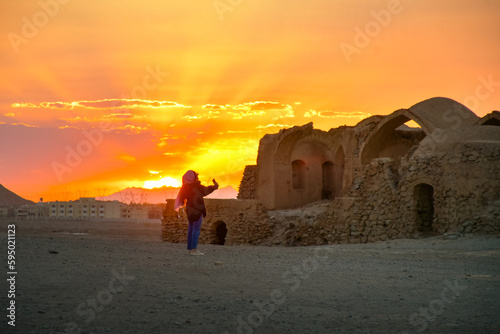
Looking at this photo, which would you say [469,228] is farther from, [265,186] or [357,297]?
[265,186]

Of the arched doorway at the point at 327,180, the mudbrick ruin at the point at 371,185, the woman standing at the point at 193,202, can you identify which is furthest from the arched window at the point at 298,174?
the woman standing at the point at 193,202

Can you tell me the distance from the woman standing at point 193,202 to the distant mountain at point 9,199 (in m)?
106

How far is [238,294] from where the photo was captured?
24.6ft

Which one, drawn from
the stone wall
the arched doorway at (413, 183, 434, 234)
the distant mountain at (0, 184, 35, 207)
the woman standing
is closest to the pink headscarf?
the woman standing

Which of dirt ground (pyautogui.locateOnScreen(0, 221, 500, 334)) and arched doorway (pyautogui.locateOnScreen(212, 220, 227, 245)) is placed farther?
arched doorway (pyautogui.locateOnScreen(212, 220, 227, 245))

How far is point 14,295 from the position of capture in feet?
21.9

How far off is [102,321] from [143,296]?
3.69 feet

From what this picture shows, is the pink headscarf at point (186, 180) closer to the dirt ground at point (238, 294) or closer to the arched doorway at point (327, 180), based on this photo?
the dirt ground at point (238, 294)

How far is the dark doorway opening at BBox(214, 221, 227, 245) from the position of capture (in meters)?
26.9

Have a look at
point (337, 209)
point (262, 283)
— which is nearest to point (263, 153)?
point (337, 209)

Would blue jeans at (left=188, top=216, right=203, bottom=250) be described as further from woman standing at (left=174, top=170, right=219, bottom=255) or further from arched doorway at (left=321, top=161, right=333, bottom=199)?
arched doorway at (left=321, top=161, right=333, bottom=199)

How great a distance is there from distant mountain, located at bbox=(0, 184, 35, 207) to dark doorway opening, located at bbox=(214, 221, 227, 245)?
92513 mm

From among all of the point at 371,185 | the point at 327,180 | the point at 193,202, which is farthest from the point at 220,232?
the point at 193,202

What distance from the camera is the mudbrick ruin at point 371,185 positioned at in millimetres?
17391
